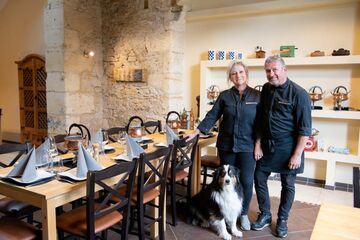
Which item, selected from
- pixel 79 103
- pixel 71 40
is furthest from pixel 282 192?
pixel 71 40

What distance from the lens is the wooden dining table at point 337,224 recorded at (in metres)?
1.26

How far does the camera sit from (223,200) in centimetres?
268

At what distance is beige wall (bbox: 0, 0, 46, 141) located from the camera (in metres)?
6.55

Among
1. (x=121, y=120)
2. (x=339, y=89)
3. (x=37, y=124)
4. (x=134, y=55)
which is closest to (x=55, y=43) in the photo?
(x=134, y=55)

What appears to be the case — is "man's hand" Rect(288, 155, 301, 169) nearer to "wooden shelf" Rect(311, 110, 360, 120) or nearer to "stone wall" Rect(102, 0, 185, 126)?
"wooden shelf" Rect(311, 110, 360, 120)

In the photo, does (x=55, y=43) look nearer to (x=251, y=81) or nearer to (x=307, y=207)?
(x=251, y=81)

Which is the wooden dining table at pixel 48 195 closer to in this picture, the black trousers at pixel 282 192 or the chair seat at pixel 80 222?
the chair seat at pixel 80 222

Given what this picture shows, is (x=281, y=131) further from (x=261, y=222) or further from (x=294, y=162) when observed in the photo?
(x=261, y=222)

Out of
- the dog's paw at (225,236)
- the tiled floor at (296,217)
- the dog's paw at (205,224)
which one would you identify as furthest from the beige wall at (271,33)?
the dog's paw at (225,236)

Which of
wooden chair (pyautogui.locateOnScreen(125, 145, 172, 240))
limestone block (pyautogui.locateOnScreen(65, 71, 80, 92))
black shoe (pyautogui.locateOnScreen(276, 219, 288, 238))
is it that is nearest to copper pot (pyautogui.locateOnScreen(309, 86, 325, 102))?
black shoe (pyautogui.locateOnScreen(276, 219, 288, 238))

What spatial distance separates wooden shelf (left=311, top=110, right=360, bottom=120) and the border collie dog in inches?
76.4

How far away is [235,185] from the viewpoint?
271 cm

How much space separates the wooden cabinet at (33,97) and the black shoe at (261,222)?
191 inches

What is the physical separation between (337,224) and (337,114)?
3.01 meters
